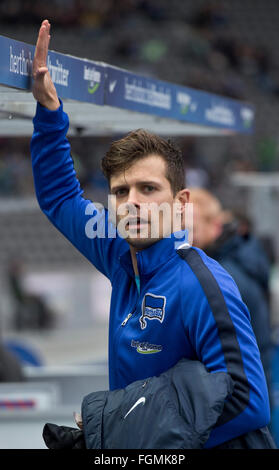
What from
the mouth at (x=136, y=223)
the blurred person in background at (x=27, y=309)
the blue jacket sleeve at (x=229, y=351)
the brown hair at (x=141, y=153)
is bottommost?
the blurred person in background at (x=27, y=309)

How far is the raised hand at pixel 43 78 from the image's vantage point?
6.36 feet

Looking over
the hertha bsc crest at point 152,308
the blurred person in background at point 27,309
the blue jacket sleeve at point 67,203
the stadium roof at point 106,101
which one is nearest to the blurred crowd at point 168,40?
the blurred person in background at point 27,309

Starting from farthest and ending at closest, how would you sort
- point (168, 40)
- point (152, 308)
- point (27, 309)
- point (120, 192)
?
1. point (168, 40)
2. point (27, 309)
3. point (120, 192)
4. point (152, 308)

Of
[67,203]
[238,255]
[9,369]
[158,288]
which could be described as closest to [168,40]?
[9,369]

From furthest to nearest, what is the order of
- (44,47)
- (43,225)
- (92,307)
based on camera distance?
(43,225) → (92,307) → (44,47)

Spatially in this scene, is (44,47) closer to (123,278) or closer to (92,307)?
(123,278)

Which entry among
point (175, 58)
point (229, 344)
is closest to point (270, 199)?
point (229, 344)

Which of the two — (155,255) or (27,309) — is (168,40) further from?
(155,255)

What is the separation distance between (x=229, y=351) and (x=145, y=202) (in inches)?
16.2

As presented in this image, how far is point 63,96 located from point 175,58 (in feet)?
47.9

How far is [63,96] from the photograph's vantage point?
2447 millimetres

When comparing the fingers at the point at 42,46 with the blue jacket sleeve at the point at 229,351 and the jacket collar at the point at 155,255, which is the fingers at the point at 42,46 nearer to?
the jacket collar at the point at 155,255

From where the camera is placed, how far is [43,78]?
76.2 inches

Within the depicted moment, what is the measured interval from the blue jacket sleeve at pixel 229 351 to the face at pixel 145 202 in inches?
7.1
